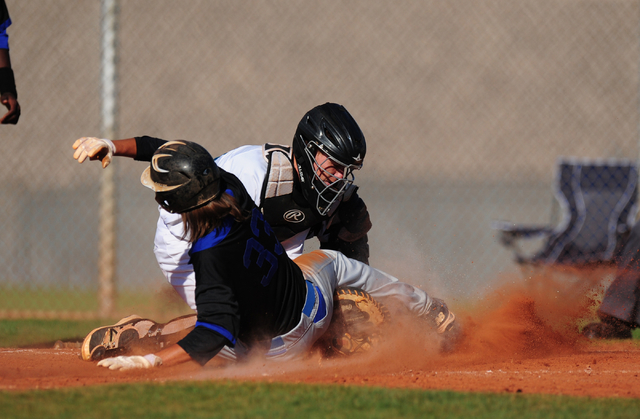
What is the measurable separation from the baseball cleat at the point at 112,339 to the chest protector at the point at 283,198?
1.04 metres

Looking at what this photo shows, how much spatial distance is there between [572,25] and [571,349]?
10694 millimetres

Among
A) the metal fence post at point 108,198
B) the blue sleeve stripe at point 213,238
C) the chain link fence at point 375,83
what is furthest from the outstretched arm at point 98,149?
the chain link fence at point 375,83

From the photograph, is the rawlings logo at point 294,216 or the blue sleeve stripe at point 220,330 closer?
the blue sleeve stripe at point 220,330

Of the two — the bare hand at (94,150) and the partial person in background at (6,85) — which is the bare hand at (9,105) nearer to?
the partial person in background at (6,85)

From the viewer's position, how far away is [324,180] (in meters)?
3.90

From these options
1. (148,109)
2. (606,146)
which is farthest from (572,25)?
(148,109)

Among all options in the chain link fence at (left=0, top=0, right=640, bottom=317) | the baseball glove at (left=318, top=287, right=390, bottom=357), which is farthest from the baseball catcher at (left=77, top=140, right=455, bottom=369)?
the chain link fence at (left=0, top=0, right=640, bottom=317)

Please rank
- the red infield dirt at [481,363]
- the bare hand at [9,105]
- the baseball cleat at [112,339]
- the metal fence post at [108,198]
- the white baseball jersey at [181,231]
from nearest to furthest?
the red infield dirt at [481,363], the white baseball jersey at [181,231], the baseball cleat at [112,339], the bare hand at [9,105], the metal fence post at [108,198]

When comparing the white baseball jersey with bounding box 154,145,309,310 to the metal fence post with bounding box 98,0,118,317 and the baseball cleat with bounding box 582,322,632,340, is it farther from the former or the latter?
the baseball cleat with bounding box 582,322,632,340

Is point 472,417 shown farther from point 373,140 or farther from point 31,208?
point 373,140

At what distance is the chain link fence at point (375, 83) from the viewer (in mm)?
11578

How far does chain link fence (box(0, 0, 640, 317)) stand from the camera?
11.6m

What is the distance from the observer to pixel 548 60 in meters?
14.0

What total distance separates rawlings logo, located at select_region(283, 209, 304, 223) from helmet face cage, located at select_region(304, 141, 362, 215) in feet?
0.38
